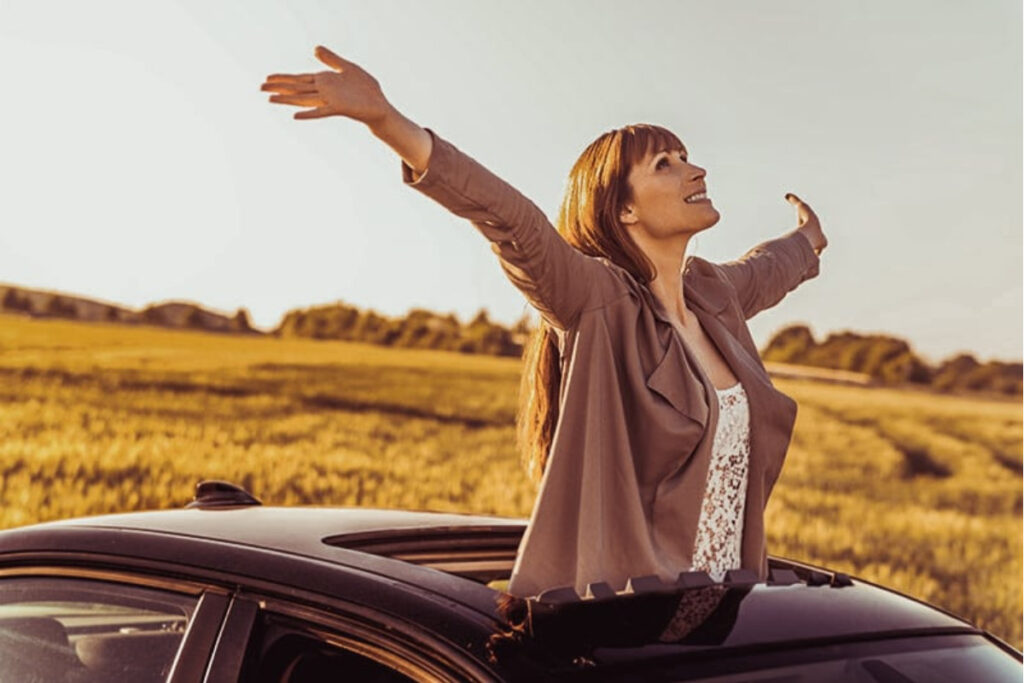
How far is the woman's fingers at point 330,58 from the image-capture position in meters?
2.55

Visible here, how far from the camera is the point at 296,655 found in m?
2.33

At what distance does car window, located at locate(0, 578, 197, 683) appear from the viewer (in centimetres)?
252

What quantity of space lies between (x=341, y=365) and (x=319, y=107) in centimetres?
1538

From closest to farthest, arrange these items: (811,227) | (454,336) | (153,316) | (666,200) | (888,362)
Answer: (666,200), (811,227), (153,316), (454,336), (888,362)

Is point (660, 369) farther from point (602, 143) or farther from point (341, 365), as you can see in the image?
point (341, 365)

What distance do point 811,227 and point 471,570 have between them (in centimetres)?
160

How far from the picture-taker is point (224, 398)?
15023mm

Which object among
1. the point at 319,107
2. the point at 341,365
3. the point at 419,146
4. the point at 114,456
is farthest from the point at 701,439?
the point at 341,365

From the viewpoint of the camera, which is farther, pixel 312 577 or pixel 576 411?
pixel 576 411

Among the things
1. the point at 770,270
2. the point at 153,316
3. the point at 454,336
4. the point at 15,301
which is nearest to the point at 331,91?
the point at 770,270

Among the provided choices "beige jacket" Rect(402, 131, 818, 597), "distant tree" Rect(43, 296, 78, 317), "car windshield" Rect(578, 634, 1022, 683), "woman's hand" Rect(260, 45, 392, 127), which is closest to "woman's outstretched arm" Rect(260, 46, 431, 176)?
"woman's hand" Rect(260, 45, 392, 127)

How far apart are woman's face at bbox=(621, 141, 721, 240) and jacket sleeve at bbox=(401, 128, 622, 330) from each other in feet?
0.76

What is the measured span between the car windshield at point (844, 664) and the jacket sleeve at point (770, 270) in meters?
1.29

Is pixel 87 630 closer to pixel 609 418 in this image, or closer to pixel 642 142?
pixel 609 418
